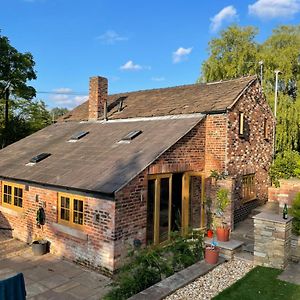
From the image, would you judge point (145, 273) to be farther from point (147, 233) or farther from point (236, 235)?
point (236, 235)

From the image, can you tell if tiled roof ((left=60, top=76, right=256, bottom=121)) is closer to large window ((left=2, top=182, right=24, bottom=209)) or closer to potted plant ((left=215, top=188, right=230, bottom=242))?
potted plant ((left=215, top=188, right=230, bottom=242))

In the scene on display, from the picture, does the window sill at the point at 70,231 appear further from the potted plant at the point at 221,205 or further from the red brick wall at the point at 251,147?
the red brick wall at the point at 251,147

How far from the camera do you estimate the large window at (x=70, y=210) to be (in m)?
9.73

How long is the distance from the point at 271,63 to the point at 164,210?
17764mm

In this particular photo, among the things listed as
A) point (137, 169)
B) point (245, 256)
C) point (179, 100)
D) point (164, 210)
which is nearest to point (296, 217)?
point (245, 256)

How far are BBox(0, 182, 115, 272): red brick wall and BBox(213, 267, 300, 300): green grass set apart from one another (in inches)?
129

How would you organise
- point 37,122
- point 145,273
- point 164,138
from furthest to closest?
point 37,122 < point 164,138 < point 145,273

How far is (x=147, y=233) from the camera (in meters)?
10.1

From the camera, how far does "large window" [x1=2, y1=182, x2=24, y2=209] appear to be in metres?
12.0

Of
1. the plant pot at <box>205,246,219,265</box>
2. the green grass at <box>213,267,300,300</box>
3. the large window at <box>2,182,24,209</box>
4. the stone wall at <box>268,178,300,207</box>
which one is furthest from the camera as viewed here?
the stone wall at <box>268,178,300,207</box>

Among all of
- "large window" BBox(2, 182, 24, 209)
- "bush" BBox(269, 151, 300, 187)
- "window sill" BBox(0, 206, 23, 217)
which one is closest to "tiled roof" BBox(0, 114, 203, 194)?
"large window" BBox(2, 182, 24, 209)

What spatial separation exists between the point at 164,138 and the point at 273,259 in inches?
203

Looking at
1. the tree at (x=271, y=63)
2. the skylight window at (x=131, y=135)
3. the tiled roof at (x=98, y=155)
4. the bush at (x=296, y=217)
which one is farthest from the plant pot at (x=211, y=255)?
the tree at (x=271, y=63)

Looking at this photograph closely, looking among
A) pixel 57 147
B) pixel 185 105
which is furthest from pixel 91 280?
pixel 185 105
